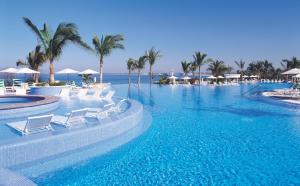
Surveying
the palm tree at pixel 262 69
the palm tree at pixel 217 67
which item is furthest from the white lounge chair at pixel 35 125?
the palm tree at pixel 262 69

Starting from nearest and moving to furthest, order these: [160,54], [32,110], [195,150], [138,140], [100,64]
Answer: [195,150] → [138,140] → [32,110] → [100,64] → [160,54]

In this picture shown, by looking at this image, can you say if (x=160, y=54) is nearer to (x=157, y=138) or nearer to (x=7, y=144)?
(x=157, y=138)

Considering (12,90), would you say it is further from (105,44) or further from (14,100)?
(105,44)

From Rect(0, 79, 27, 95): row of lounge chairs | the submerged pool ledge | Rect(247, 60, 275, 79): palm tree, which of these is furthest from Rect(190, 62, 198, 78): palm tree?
the submerged pool ledge

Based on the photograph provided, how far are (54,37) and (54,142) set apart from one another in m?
16.0

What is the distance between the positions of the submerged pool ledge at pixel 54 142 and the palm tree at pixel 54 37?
14129 millimetres

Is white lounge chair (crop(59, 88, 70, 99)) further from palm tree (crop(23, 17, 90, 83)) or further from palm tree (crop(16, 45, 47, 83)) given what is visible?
palm tree (crop(16, 45, 47, 83))

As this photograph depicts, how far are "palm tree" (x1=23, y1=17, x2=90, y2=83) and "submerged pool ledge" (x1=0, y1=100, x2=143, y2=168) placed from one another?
14129mm

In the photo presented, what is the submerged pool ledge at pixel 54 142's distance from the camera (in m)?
4.89

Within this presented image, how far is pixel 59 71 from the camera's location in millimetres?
22359

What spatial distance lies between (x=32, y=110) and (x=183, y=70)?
3408 centimetres

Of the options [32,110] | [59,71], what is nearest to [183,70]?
[59,71]

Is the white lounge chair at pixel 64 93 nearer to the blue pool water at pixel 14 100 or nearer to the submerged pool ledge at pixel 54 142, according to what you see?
the blue pool water at pixel 14 100

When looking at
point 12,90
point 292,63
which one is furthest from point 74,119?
point 292,63
